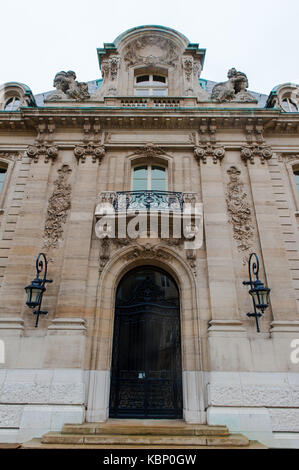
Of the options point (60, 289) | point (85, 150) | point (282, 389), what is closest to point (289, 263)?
point (282, 389)

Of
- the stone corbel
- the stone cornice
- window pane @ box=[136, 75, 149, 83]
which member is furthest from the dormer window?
the stone corbel

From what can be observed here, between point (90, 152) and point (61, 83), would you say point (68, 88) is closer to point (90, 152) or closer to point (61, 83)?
point (61, 83)

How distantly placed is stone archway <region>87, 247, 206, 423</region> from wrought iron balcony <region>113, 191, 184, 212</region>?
1.38 metres

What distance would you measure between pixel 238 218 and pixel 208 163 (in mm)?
2434

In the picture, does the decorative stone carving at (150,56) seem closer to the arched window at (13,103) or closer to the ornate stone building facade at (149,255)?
the ornate stone building facade at (149,255)

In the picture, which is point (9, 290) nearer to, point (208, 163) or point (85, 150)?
point (85, 150)

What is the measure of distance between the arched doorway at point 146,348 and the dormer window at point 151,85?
27.9 ft

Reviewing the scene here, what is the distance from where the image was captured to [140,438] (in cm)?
521

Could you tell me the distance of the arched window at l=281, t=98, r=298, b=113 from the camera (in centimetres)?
1230

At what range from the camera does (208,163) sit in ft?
33.0

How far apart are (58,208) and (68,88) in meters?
6.29

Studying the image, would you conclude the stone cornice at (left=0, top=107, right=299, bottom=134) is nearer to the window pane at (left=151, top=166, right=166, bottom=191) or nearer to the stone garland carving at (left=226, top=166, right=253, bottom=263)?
the window pane at (left=151, top=166, right=166, bottom=191)

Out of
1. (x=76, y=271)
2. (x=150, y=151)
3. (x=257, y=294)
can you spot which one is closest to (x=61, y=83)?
(x=150, y=151)

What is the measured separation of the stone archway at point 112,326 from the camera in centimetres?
700
